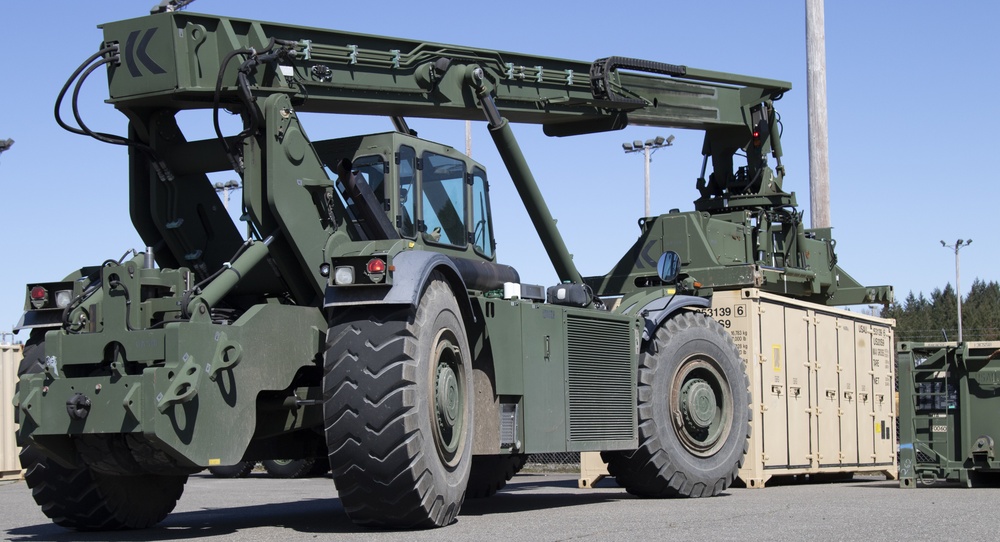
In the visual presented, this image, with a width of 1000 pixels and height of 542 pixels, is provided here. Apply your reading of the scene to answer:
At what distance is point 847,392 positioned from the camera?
19000mm

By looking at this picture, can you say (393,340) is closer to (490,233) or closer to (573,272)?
(490,233)

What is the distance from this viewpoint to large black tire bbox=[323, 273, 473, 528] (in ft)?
31.1

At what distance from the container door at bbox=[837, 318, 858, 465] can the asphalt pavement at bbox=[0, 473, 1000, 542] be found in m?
1.79

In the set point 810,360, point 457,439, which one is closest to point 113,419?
point 457,439

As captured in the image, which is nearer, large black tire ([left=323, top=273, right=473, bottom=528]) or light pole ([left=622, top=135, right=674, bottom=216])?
large black tire ([left=323, top=273, right=473, bottom=528])

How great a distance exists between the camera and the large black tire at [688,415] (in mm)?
13695

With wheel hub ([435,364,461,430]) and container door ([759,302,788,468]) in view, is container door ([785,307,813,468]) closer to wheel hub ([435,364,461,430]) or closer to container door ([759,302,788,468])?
container door ([759,302,788,468])

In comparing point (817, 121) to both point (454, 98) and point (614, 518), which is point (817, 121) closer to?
point (454, 98)

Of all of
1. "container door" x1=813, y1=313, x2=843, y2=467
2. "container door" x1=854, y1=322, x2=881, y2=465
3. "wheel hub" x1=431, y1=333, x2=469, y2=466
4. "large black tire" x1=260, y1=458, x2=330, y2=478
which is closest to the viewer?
"wheel hub" x1=431, y1=333, x2=469, y2=466

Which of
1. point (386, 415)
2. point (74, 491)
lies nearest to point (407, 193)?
point (386, 415)

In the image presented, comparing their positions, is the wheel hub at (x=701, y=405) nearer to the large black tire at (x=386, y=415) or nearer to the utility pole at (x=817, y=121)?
the large black tire at (x=386, y=415)

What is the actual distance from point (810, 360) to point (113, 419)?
11.3 meters

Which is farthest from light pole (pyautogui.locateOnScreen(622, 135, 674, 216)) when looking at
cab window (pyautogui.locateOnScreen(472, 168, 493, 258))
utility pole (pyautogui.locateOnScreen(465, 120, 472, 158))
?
cab window (pyautogui.locateOnScreen(472, 168, 493, 258))

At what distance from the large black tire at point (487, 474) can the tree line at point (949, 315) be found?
67640 mm
